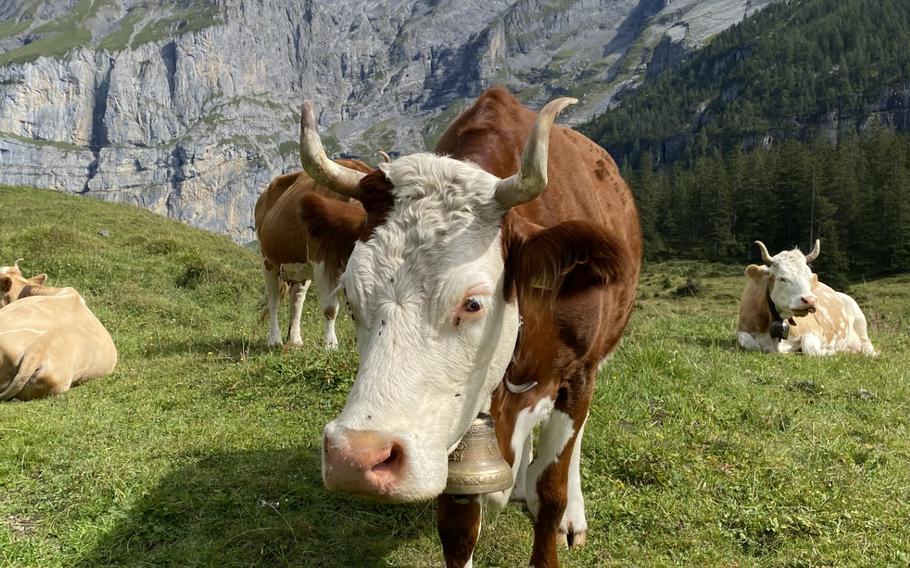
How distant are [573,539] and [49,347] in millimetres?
6312

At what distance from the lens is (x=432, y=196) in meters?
2.81

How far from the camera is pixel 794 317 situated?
11.3m

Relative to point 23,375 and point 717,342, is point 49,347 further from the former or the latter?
point 717,342

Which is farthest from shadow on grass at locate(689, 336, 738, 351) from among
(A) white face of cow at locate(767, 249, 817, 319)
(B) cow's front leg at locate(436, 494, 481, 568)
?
(B) cow's front leg at locate(436, 494, 481, 568)

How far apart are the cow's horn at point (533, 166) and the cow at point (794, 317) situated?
31.6 ft

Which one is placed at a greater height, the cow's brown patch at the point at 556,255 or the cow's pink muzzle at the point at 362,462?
the cow's brown patch at the point at 556,255

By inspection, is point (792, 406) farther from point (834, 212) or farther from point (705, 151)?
point (705, 151)

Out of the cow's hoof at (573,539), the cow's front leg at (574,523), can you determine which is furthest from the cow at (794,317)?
the cow's hoof at (573,539)

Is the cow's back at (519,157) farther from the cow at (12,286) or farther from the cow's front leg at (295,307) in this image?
the cow at (12,286)

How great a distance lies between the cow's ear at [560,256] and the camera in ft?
8.87

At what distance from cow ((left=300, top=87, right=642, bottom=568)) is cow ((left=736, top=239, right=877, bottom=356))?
877cm

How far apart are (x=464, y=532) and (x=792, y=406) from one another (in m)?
4.87

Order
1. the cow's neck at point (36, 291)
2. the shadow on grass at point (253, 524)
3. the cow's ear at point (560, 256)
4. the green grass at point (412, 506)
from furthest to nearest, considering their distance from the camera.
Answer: the cow's neck at point (36, 291), the green grass at point (412, 506), the shadow on grass at point (253, 524), the cow's ear at point (560, 256)

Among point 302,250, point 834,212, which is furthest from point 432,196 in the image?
point 834,212
